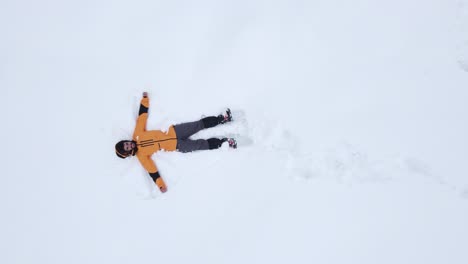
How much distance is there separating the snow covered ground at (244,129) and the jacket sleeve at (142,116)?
Result: 112mm

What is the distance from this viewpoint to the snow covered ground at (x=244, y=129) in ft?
12.0

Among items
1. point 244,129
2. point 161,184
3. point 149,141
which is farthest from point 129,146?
point 244,129

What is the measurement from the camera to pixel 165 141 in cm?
444

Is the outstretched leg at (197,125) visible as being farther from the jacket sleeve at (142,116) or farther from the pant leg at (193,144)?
the jacket sleeve at (142,116)

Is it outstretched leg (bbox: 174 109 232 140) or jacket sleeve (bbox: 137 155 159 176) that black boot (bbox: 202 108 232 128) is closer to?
outstretched leg (bbox: 174 109 232 140)

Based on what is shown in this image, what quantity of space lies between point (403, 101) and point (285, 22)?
1661 mm

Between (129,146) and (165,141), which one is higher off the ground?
(165,141)

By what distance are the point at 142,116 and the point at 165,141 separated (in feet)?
1.52

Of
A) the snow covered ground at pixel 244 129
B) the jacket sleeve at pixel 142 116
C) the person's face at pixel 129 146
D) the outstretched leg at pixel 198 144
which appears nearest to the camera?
the snow covered ground at pixel 244 129

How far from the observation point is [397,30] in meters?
3.92

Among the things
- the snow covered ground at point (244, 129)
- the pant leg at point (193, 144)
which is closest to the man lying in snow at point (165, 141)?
the pant leg at point (193, 144)

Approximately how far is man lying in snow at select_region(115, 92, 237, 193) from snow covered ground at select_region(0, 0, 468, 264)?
138mm

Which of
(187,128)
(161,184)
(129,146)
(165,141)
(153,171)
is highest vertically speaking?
(187,128)

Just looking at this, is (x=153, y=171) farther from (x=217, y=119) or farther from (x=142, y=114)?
(x=217, y=119)
